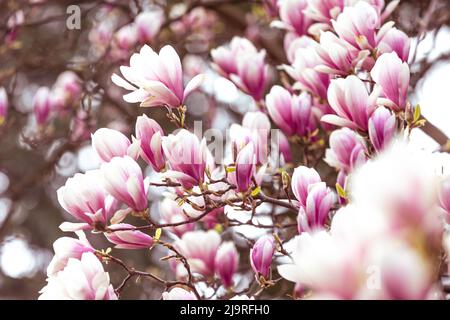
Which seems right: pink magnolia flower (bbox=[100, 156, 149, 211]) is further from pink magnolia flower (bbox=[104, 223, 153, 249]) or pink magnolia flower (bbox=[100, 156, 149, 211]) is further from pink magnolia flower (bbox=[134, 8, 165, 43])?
pink magnolia flower (bbox=[134, 8, 165, 43])

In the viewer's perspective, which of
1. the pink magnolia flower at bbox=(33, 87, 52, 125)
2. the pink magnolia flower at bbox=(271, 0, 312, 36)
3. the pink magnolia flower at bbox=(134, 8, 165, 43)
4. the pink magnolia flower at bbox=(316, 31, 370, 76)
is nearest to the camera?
the pink magnolia flower at bbox=(316, 31, 370, 76)

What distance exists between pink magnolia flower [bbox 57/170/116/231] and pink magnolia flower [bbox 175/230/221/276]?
33cm

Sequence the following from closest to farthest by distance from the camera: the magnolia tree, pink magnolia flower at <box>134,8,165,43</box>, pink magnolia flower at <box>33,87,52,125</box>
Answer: the magnolia tree → pink magnolia flower at <box>134,8,165,43</box> → pink magnolia flower at <box>33,87,52,125</box>

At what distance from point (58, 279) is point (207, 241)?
0.44 metres

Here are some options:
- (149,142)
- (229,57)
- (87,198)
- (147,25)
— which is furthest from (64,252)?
(147,25)

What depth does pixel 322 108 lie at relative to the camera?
1239 millimetres

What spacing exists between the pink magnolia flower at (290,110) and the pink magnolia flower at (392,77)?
29 cm

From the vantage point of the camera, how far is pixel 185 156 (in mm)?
896

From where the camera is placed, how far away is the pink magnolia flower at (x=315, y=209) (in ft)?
2.94

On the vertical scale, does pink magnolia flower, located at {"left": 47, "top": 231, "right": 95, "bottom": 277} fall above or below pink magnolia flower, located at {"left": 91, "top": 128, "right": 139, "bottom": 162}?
below

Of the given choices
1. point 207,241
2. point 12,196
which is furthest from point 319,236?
point 12,196

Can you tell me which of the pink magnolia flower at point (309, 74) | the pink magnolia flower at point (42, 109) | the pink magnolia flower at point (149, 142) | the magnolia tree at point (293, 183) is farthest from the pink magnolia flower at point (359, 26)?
the pink magnolia flower at point (42, 109)

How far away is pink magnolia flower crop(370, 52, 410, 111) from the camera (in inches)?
35.7

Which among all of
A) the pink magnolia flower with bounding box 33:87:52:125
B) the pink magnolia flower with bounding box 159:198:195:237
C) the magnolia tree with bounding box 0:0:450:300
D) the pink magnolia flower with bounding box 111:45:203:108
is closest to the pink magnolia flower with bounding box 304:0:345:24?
the magnolia tree with bounding box 0:0:450:300
